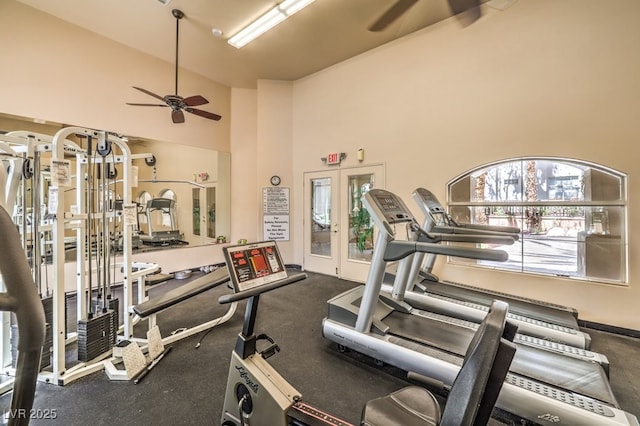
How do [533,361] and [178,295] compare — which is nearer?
[178,295]

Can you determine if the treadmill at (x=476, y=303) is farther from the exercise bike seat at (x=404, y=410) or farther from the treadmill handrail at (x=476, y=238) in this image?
the exercise bike seat at (x=404, y=410)

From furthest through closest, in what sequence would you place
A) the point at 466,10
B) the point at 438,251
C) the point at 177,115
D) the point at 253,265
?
the point at 177,115
the point at 466,10
the point at 438,251
the point at 253,265

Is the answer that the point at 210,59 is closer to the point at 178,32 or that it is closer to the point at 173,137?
the point at 178,32

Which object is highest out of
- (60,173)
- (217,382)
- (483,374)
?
(60,173)

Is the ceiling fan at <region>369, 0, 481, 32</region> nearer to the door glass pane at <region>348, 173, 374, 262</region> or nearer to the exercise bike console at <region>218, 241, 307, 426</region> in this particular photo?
the door glass pane at <region>348, 173, 374, 262</region>

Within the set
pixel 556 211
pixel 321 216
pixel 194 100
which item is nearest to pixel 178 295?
pixel 194 100

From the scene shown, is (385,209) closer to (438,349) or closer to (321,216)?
(438,349)

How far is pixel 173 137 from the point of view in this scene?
511 centimetres

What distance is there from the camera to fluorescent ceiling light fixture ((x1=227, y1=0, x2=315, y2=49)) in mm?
3536

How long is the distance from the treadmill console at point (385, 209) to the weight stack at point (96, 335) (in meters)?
2.49

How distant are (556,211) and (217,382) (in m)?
4.26

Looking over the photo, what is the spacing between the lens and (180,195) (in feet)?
18.1

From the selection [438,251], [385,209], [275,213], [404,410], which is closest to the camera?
[404,410]

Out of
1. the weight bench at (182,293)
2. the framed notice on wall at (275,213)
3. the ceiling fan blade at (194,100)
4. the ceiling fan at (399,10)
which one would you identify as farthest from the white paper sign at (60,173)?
the ceiling fan at (399,10)
